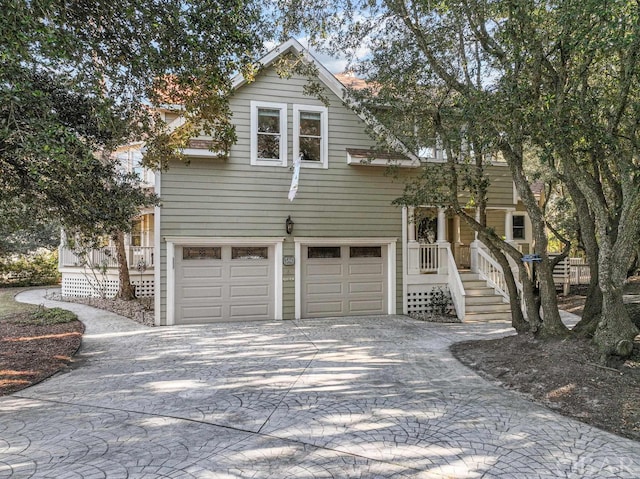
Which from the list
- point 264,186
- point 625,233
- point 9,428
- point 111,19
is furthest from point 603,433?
point 264,186

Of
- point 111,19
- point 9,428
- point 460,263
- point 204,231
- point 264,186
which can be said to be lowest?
point 9,428

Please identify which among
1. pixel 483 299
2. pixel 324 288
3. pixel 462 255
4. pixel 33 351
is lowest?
pixel 33 351

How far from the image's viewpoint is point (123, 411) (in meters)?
4.55

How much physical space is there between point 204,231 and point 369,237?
14.3ft

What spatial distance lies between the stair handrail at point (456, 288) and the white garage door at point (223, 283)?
495cm

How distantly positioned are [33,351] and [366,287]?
7.64 metres

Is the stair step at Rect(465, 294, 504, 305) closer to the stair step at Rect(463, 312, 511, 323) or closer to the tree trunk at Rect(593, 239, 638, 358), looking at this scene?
the stair step at Rect(463, 312, 511, 323)

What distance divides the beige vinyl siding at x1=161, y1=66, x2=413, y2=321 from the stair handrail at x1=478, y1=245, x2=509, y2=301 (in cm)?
252

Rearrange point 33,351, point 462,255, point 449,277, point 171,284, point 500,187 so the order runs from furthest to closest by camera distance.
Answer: point 462,255 < point 500,187 < point 449,277 < point 171,284 < point 33,351

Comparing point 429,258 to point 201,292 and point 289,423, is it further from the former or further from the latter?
point 289,423

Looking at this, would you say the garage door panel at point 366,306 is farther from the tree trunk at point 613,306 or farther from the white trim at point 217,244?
the tree trunk at point 613,306

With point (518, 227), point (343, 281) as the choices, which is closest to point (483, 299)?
point (343, 281)

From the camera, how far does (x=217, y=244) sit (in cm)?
1034

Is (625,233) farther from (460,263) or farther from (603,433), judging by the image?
(460,263)
